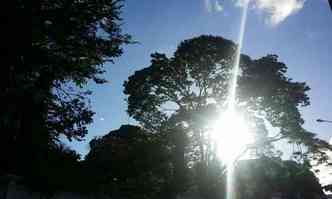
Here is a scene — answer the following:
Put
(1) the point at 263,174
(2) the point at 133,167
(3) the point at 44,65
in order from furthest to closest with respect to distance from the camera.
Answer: (1) the point at 263,174, (2) the point at 133,167, (3) the point at 44,65

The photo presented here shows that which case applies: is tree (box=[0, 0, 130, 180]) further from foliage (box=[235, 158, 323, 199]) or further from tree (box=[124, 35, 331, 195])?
foliage (box=[235, 158, 323, 199])

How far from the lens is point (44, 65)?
1581 centimetres

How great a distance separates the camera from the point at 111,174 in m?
20.6

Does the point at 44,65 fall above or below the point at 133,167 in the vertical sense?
above

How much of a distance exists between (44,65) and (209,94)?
14892 millimetres

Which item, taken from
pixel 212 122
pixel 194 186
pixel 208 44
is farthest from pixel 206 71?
pixel 194 186

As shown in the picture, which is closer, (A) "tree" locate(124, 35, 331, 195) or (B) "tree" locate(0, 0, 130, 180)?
(B) "tree" locate(0, 0, 130, 180)

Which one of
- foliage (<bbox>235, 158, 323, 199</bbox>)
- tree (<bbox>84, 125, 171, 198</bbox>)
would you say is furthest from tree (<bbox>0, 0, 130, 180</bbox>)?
foliage (<bbox>235, 158, 323, 199</bbox>)

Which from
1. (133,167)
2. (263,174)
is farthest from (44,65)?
(263,174)

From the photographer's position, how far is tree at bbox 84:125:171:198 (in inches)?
797

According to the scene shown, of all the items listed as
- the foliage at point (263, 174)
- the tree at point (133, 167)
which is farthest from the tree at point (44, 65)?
the foliage at point (263, 174)

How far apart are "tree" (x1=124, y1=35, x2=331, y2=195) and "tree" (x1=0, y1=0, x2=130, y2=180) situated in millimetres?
10084

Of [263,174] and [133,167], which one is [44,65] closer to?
[133,167]

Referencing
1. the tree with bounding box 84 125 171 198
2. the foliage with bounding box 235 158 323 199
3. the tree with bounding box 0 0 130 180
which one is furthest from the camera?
the foliage with bounding box 235 158 323 199
